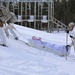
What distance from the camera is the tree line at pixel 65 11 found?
3416 cm

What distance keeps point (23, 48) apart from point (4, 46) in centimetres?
75

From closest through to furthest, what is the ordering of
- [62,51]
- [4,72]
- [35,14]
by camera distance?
1. [4,72]
2. [62,51]
3. [35,14]

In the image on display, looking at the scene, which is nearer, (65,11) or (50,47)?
(50,47)

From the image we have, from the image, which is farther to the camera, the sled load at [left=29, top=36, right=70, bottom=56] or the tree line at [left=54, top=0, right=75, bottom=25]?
the tree line at [left=54, top=0, right=75, bottom=25]

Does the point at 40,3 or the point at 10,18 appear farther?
the point at 40,3

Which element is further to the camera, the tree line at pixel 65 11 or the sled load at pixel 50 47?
the tree line at pixel 65 11

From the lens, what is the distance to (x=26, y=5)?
3038 cm

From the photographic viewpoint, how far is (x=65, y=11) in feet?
113

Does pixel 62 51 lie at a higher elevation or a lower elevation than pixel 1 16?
lower

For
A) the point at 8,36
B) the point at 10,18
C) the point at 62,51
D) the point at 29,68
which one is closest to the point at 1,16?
the point at 10,18

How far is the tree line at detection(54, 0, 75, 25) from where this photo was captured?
112 feet

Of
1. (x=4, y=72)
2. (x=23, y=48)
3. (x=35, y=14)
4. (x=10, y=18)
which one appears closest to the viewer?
(x=4, y=72)

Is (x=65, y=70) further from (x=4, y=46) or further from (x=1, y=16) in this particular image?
(x=1, y=16)

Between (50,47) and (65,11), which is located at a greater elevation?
(50,47)
